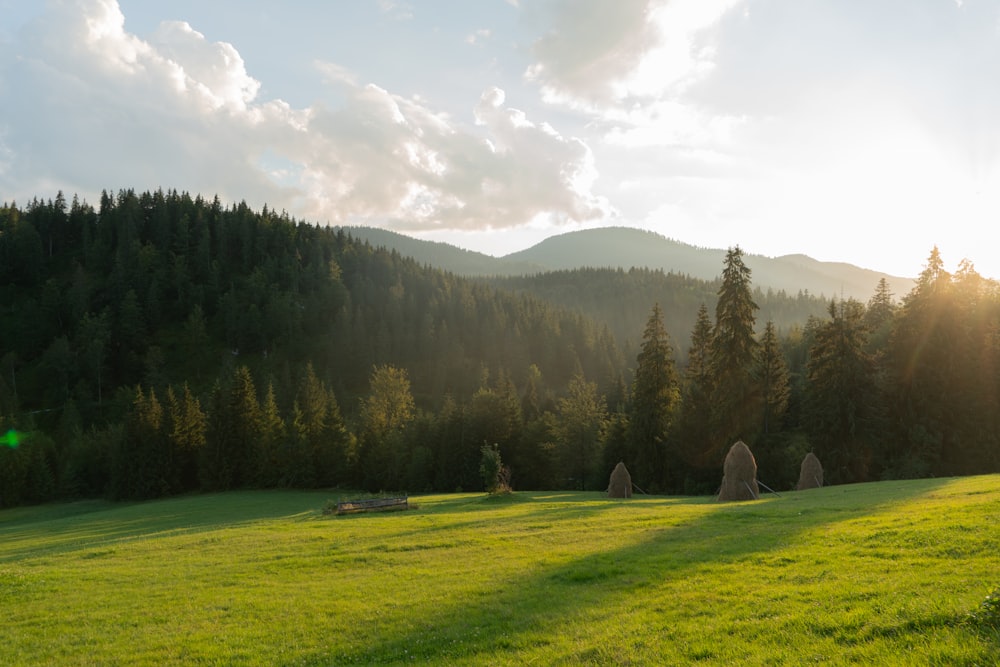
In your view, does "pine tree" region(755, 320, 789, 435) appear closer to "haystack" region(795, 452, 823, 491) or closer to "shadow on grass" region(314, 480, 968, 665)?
"haystack" region(795, 452, 823, 491)

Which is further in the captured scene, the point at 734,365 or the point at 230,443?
the point at 230,443

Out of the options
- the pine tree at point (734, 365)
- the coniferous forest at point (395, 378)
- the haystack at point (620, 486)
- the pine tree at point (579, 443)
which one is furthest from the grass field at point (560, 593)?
the pine tree at point (579, 443)

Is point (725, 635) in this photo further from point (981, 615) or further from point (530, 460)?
point (530, 460)

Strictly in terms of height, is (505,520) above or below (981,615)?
below

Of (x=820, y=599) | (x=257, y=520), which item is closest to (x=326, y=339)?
(x=257, y=520)

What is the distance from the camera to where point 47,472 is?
8206 centimetres

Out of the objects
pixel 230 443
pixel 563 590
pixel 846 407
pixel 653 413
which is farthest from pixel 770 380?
pixel 230 443

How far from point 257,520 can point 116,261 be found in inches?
5909

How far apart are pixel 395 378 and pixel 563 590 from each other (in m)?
94.5

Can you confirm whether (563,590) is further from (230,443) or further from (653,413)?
(230,443)

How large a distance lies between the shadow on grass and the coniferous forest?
32281 millimetres

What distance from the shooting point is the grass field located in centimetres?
954

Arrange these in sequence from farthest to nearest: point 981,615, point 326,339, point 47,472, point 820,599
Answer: point 326,339, point 47,472, point 820,599, point 981,615

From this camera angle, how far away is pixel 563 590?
1433 cm
